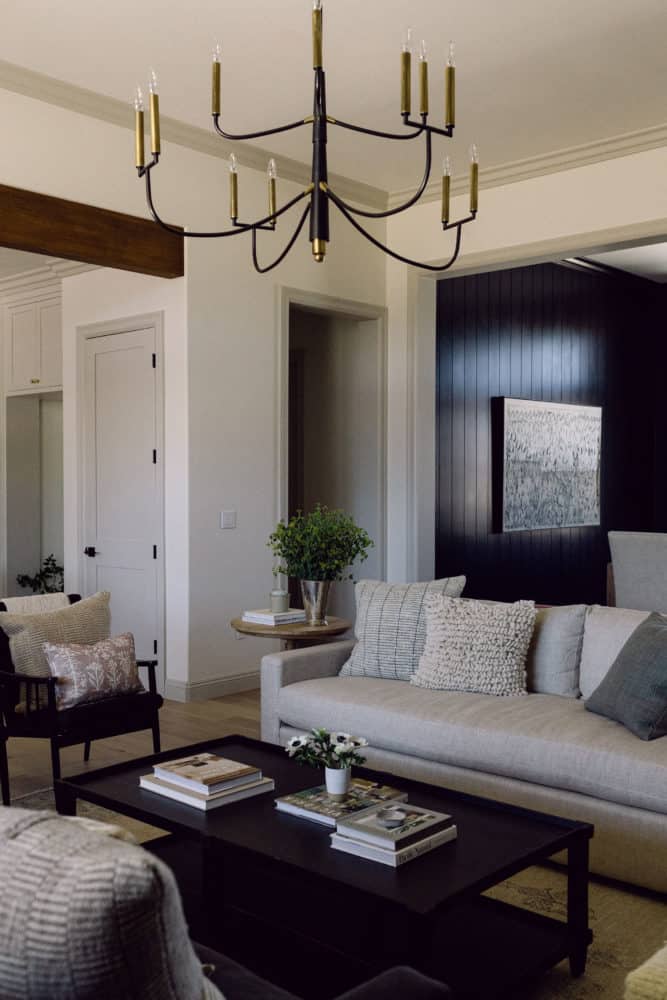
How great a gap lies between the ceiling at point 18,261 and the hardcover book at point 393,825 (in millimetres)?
5290

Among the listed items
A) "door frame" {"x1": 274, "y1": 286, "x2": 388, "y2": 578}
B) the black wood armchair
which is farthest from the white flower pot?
"door frame" {"x1": 274, "y1": 286, "x2": 388, "y2": 578}

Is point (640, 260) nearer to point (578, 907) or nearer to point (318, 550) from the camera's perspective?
Result: point (318, 550)

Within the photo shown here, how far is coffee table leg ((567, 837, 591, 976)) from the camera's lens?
2371 mm

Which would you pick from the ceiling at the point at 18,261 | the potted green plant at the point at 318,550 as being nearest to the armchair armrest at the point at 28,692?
the potted green plant at the point at 318,550

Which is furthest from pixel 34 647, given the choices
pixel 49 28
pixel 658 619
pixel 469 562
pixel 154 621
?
pixel 469 562

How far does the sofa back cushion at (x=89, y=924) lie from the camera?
33.6 inches

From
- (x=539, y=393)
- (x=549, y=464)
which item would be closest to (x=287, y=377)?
(x=539, y=393)

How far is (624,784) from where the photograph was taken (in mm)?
2807

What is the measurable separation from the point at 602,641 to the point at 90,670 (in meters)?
1.95

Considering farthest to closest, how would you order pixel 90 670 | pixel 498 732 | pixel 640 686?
pixel 90 670 < pixel 498 732 < pixel 640 686

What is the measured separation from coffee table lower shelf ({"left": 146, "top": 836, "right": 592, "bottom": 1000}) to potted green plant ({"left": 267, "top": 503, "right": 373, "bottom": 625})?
176 centimetres

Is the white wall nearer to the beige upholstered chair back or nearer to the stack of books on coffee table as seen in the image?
Answer: the beige upholstered chair back

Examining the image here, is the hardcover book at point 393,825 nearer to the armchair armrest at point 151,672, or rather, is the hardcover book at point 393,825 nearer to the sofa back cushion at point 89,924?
the sofa back cushion at point 89,924

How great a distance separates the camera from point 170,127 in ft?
17.5
